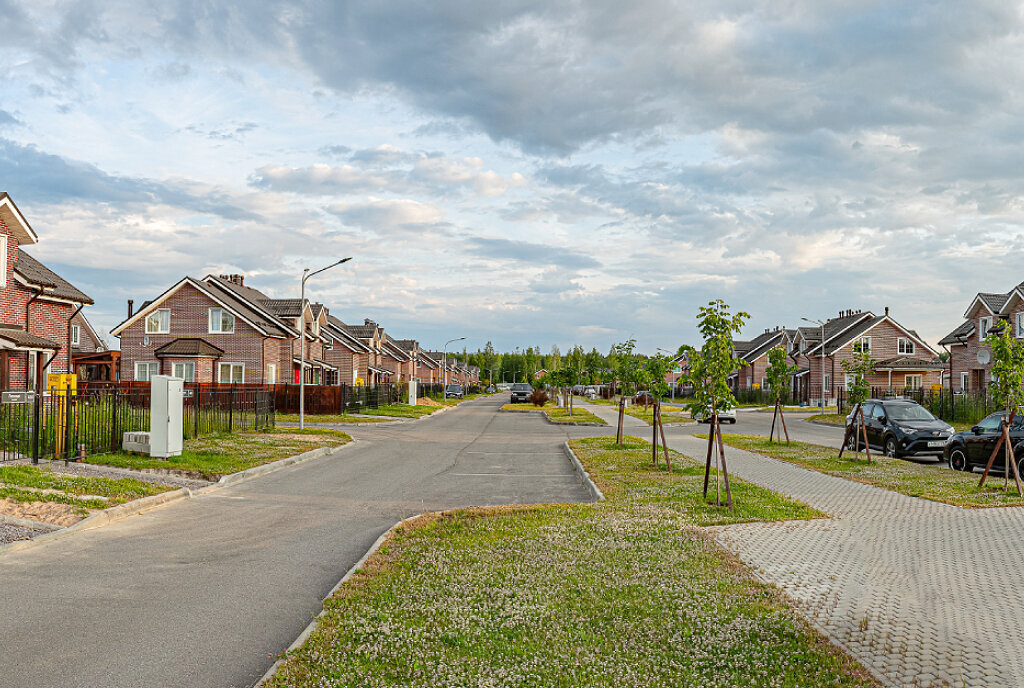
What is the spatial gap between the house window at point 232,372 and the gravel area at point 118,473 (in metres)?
28.9

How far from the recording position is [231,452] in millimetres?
18672

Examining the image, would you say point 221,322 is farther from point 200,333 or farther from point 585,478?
point 585,478

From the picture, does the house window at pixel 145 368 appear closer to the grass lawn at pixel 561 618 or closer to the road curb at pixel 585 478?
the road curb at pixel 585 478

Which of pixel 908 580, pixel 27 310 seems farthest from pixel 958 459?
pixel 27 310

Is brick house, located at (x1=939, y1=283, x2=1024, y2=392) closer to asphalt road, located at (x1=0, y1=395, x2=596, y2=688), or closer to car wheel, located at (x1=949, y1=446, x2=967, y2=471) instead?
car wheel, located at (x1=949, y1=446, x2=967, y2=471)

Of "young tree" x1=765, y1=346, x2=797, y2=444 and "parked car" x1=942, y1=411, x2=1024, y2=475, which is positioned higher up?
"young tree" x1=765, y1=346, x2=797, y2=444

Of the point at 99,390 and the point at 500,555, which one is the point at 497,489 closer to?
the point at 500,555

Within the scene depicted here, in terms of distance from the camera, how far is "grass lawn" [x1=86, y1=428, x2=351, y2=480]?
15.5m

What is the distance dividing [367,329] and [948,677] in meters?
70.5

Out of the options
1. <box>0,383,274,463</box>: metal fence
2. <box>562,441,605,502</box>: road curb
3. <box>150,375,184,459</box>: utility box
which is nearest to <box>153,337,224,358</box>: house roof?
<box>0,383,274,463</box>: metal fence

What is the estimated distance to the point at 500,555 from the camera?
805 cm

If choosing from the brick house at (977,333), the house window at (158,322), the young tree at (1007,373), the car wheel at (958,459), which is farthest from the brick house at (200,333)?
the brick house at (977,333)

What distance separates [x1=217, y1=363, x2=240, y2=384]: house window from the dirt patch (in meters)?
33.3

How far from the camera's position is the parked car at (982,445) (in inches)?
624
